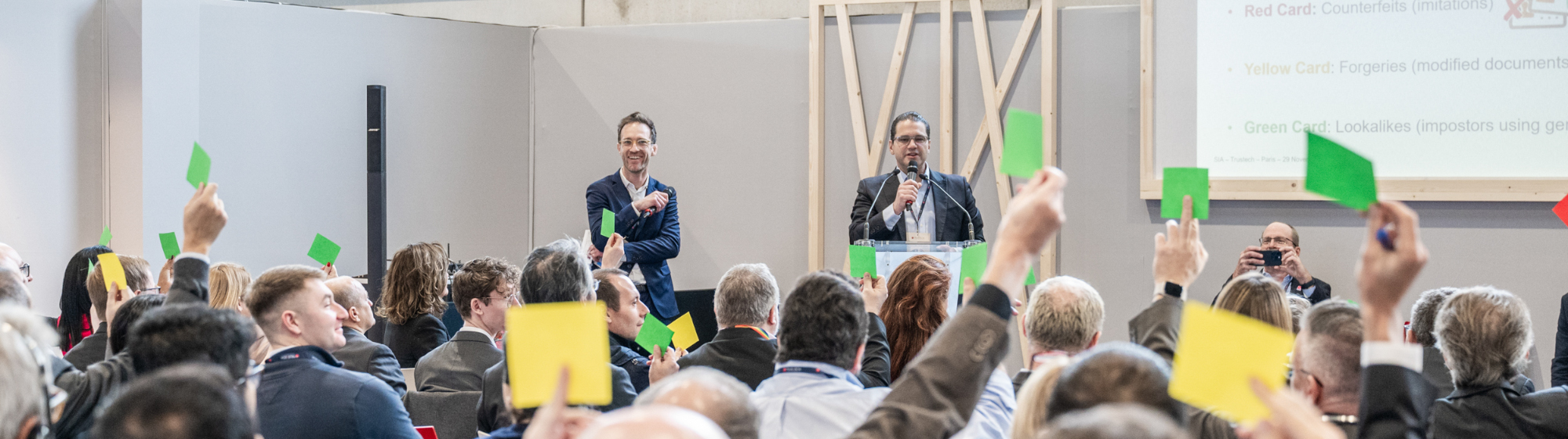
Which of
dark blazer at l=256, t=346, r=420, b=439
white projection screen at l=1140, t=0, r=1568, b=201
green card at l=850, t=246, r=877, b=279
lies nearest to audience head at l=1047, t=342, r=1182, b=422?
dark blazer at l=256, t=346, r=420, b=439

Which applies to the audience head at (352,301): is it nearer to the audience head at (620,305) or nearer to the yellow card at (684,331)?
the audience head at (620,305)

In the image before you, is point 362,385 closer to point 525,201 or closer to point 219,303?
point 219,303

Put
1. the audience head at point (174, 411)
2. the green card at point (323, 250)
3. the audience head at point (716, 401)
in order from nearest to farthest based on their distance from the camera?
the audience head at point (174, 411)
the audience head at point (716, 401)
the green card at point (323, 250)

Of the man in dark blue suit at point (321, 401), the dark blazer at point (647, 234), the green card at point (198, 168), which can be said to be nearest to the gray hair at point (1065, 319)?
the man in dark blue suit at point (321, 401)

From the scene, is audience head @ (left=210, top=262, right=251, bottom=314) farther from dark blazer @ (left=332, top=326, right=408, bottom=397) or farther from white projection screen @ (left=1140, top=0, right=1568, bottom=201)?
white projection screen @ (left=1140, top=0, right=1568, bottom=201)

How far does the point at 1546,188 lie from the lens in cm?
484

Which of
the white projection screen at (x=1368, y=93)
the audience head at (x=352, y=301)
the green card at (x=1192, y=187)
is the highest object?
the white projection screen at (x=1368, y=93)

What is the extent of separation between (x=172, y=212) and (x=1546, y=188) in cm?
621

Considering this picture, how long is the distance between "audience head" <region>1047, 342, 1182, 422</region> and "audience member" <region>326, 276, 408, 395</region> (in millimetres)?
1890

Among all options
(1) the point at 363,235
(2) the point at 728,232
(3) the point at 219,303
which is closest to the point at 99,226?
(1) the point at 363,235

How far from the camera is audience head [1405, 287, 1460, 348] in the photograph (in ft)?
9.34

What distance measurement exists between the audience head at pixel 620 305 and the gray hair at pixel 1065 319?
133 centimetres

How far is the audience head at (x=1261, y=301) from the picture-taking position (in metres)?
2.33

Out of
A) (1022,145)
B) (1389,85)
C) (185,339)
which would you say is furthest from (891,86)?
(185,339)
